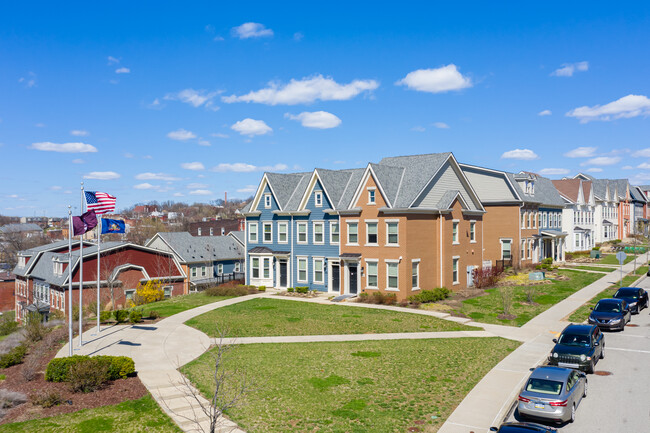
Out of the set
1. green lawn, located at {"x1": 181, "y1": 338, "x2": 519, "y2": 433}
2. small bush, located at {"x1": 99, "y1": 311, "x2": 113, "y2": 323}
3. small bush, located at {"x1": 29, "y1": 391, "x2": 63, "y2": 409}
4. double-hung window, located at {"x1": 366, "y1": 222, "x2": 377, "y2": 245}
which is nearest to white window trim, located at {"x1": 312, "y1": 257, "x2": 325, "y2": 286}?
double-hung window, located at {"x1": 366, "y1": 222, "x2": 377, "y2": 245}

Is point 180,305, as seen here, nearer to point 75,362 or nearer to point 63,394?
Result: point 75,362

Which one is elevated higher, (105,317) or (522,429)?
(522,429)

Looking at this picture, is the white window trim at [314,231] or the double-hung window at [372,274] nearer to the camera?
the double-hung window at [372,274]

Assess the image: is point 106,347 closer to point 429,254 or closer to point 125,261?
point 429,254

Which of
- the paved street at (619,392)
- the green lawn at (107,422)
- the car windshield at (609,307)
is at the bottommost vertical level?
the paved street at (619,392)

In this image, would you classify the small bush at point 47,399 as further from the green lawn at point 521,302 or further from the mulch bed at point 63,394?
the green lawn at point 521,302

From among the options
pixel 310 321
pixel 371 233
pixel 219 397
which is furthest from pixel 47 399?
pixel 371 233

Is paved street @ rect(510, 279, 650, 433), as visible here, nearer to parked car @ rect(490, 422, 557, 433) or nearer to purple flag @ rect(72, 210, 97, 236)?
parked car @ rect(490, 422, 557, 433)

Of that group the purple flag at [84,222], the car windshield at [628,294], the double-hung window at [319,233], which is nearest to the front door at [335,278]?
the double-hung window at [319,233]
